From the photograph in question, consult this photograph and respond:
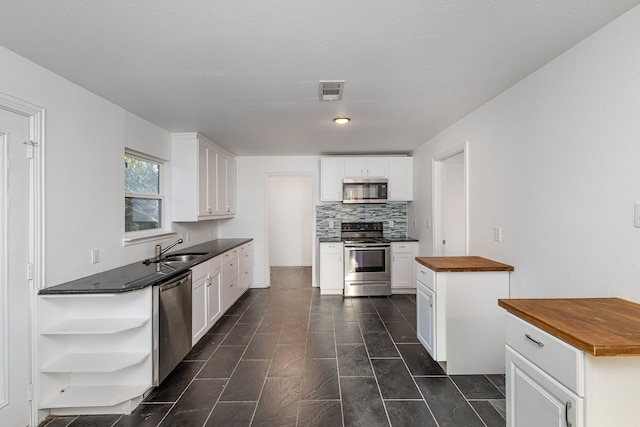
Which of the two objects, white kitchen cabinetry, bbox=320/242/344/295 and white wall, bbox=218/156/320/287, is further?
white wall, bbox=218/156/320/287

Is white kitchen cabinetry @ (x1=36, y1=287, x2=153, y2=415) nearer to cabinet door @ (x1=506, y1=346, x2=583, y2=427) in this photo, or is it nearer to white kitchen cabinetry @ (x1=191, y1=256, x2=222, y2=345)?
white kitchen cabinetry @ (x1=191, y1=256, x2=222, y2=345)

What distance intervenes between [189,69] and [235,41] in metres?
0.51

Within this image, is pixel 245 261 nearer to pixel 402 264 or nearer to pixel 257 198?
pixel 257 198

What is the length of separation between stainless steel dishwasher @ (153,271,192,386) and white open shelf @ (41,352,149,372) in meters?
0.15

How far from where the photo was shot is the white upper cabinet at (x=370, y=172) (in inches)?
193

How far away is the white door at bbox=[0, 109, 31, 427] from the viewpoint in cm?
173

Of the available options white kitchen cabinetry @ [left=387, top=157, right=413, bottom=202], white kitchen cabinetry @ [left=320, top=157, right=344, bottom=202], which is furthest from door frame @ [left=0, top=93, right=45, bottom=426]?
white kitchen cabinetry @ [left=387, top=157, right=413, bottom=202]

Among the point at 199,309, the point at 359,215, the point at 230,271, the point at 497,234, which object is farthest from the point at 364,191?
the point at 199,309

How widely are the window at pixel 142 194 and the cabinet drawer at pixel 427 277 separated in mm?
2849

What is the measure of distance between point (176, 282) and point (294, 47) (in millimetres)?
2021

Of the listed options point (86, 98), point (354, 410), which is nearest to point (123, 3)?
point (86, 98)

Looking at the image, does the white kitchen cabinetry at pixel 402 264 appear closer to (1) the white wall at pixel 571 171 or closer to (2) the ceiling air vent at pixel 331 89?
(1) the white wall at pixel 571 171

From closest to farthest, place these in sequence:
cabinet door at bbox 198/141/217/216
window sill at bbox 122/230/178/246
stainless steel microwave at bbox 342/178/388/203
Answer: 1. window sill at bbox 122/230/178/246
2. cabinet door at bbox 198/141/217/216
3. stainless steel microwave at bbox 342/178/388/203

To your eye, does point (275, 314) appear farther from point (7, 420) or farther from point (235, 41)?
point (235, 41)
